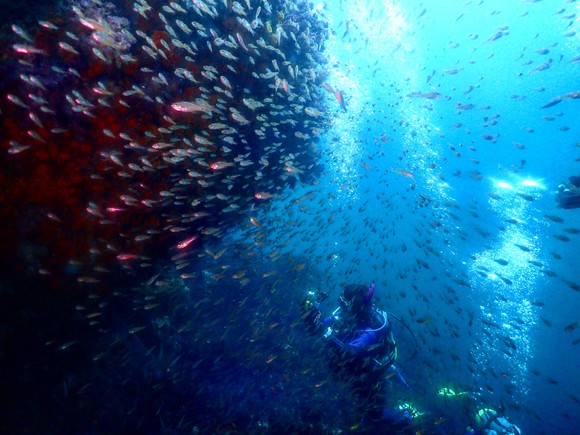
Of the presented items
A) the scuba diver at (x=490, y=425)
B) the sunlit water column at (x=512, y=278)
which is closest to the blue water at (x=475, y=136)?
the sunlit water column at (x=512, y=278)

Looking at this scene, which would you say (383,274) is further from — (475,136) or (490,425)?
(475,136)

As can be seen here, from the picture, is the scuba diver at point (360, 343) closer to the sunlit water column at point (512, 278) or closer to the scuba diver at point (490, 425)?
the scuba diver at point (490, 425)

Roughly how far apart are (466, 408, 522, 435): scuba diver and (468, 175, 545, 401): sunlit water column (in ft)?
56.5

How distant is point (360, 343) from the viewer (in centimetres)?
721

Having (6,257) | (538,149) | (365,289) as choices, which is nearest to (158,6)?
(6,257)

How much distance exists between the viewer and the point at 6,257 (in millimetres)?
5805

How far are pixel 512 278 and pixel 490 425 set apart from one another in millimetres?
32767

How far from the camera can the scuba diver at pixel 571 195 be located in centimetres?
724

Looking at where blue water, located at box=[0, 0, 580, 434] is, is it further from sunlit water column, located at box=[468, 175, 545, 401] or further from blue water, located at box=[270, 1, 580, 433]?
sunlit water column, located at box=[468, 175, 545, 401]

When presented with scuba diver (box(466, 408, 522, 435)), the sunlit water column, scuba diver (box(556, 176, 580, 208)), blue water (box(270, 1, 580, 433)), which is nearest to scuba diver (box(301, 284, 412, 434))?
scuba diver (box(466, 408, 522, 435))

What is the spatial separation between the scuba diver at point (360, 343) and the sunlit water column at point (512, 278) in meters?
23.1

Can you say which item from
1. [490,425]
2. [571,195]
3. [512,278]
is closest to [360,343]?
[571,195]

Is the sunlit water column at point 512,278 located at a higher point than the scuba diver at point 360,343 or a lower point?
lower

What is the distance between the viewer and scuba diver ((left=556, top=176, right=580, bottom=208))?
23.7 feet
